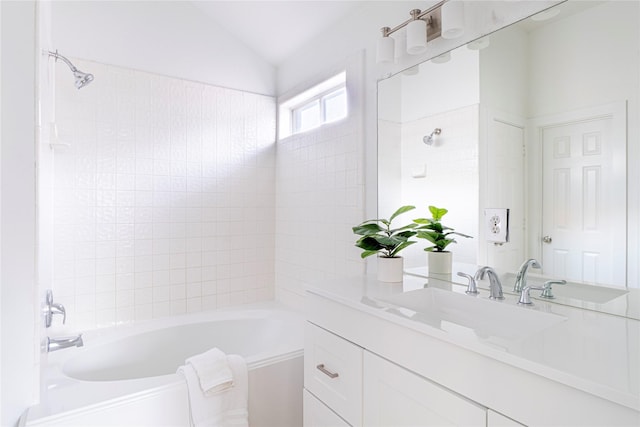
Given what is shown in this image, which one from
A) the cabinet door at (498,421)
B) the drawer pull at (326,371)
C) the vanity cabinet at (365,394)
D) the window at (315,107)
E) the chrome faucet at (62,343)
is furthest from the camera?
the window at (315,107)

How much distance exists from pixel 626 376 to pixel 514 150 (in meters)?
0.88

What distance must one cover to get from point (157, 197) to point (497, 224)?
84.3 inches

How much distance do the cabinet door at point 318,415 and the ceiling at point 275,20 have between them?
2.09 metres

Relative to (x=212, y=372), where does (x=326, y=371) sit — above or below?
above

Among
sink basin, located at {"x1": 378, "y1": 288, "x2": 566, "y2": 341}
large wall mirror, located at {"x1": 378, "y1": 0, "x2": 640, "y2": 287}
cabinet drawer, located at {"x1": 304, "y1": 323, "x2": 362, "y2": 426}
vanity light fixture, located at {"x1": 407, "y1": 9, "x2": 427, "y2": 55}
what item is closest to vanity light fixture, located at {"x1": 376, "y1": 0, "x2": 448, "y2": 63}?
vanity light fixture, located at {"x1": 407, "y1": 9, "x2": 427, "y2": 55}

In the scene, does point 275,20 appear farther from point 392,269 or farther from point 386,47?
point 392,269

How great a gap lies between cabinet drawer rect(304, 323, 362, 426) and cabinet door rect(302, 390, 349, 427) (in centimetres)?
2

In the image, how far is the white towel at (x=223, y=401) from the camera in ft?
4.83

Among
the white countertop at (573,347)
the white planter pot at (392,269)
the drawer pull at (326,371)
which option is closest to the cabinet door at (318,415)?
the drawer pull at (326,371)

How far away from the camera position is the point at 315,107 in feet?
8.73

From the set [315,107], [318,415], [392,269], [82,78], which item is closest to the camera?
[318,415]

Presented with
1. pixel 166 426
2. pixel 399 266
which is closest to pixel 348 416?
pixel 399 266

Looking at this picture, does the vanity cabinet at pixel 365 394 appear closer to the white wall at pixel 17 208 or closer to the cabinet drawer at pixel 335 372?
the cabinet drawer at pixel 335 372

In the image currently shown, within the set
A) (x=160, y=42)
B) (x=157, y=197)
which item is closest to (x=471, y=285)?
(x=157, y=197)
